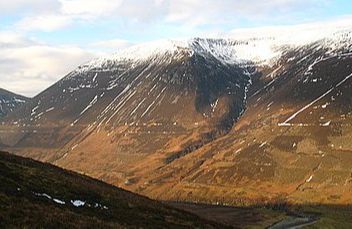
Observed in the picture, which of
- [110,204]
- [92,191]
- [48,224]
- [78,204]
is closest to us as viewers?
[48,224]

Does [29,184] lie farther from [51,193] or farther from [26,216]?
[26,216]

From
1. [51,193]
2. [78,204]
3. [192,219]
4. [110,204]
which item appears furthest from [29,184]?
[192,219]

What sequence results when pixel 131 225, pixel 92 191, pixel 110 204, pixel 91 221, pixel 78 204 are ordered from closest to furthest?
pixel 91 221, pixel 131 225, pixel 78 204, pixel 110 204, pixel 92 191

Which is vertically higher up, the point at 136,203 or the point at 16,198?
the point at 16,198

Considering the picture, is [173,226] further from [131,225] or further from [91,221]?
[91,221]

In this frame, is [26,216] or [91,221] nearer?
[26,216]

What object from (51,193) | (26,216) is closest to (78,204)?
(51,193)
